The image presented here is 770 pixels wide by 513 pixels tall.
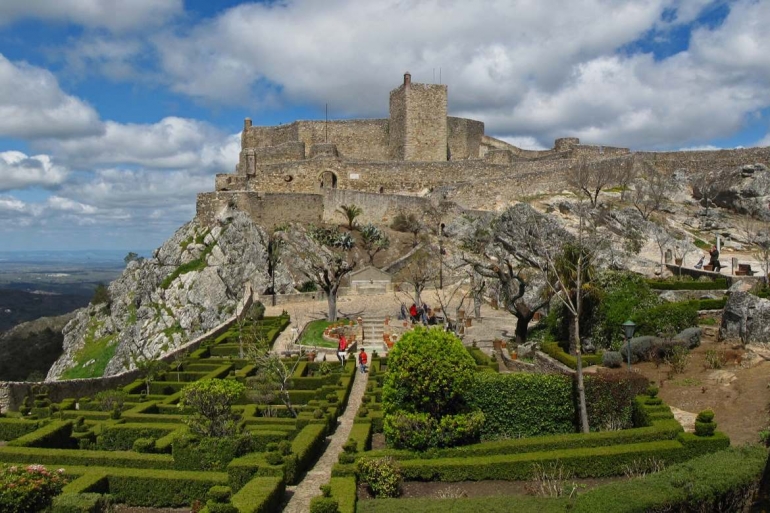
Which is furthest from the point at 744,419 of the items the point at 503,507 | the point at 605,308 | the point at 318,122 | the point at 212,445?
the point at 318,122

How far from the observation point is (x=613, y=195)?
141 ft

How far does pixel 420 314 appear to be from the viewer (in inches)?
1142

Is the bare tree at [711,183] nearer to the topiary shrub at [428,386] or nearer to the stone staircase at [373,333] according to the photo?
the stone staircase at [373,333]

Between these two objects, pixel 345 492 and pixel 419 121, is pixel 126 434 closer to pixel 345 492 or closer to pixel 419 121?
pixel 345 492

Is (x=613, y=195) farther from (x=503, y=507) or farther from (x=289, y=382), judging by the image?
(x=503, y=507)

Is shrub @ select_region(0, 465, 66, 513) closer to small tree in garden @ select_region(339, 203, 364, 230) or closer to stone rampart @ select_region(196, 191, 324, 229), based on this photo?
stone rampart @ select_region(196, 191, 324, 229)

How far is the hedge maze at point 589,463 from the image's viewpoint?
29.8 feet

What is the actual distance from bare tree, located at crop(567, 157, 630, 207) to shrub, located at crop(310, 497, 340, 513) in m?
35.6

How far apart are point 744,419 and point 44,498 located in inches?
526

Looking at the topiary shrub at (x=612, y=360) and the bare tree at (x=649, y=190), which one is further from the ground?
the bare tree at (x=649, y=190)

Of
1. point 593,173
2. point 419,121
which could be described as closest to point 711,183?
point 593,173

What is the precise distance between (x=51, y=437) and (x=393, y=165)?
118 ft

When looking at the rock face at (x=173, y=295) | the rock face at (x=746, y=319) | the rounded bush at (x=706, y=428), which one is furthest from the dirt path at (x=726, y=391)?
the rock face at (x=173, y=295)

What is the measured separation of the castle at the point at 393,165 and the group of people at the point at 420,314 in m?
14.4
